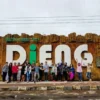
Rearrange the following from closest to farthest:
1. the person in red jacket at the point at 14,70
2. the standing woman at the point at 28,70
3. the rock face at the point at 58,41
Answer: the standing woman at the point at 28,70 → the person in red jacket at the point at 14,70 → the rock face at the point at 58,41

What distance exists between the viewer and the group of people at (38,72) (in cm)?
2725

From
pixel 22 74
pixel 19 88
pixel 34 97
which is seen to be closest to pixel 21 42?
pixel 22 74

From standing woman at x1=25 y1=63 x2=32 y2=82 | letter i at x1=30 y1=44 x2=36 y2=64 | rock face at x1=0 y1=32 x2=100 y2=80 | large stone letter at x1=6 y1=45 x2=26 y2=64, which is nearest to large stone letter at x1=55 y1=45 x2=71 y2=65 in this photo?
rock face at x1=0 y1=32 x2=100 y2=80

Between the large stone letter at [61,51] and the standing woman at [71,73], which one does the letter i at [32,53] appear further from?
the standing woman at [71,73]

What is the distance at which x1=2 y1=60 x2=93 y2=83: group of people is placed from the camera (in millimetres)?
27250

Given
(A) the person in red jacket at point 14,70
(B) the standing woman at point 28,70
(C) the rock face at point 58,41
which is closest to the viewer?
(B) the standing woman at point 28,70

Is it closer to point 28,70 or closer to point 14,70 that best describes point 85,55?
point 28,70

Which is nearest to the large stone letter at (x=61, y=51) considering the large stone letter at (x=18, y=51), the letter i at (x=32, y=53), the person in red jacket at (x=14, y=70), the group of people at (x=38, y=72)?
the group of people at (x=38, y=72)

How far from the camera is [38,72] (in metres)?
27.2

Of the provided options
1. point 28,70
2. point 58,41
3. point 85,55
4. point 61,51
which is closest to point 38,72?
point 28,70

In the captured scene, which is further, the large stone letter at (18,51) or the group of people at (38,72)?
the large stone letter at (18,51)

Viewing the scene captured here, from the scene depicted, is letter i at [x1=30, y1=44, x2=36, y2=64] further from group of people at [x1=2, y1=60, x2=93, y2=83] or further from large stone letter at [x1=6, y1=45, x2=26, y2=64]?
group of people at [x1=2, y1=60, x2=93, y2=83]

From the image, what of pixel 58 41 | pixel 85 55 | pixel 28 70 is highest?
pixel 58 41

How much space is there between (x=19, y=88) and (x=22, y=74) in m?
6.46
